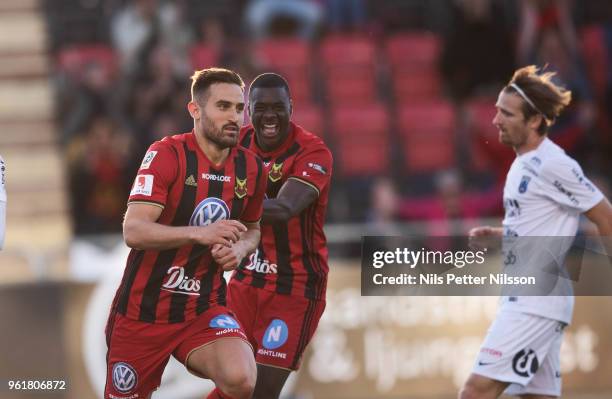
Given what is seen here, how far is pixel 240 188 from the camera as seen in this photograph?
6.34 meters

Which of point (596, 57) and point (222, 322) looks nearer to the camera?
point (222, 322)

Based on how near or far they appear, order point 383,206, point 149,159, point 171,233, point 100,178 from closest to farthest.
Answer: point 171,233
point 149,159
point 383,206
point 100,178

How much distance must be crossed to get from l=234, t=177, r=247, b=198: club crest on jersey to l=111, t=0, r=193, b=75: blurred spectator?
6.76 m

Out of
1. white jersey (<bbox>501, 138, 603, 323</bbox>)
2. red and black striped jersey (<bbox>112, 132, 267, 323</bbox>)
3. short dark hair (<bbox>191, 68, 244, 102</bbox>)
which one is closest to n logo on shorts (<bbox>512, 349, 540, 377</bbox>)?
white jersey (<bbox>501, 138, 603, 323</bbox>)

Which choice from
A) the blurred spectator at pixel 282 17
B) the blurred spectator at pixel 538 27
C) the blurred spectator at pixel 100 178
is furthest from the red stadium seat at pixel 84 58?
the blurred spectator at pixel 538 27

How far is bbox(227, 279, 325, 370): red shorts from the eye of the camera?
23.3 ft

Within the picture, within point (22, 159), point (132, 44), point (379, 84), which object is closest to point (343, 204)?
point (379, 84)

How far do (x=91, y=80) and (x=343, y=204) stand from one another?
293 cm

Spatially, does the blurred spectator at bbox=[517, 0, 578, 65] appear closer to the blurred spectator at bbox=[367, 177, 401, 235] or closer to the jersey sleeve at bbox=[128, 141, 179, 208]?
the blurred spectator at bbox=[367, 177, 401, 235]

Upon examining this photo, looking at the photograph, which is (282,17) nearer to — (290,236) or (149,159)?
(290,236)

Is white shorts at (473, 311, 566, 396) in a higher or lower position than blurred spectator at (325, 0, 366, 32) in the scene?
lower

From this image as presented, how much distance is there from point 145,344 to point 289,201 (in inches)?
47.0

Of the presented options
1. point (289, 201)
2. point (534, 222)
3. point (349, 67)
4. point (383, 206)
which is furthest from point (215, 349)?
point (349, 67)

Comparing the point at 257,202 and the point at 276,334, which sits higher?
the point at 257,202
